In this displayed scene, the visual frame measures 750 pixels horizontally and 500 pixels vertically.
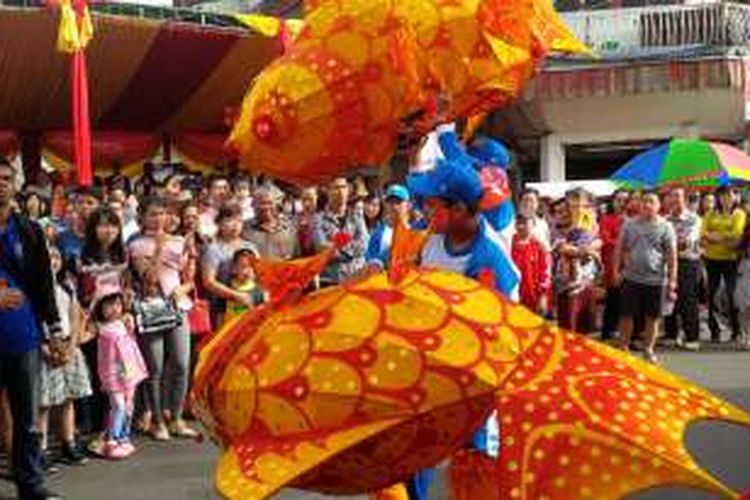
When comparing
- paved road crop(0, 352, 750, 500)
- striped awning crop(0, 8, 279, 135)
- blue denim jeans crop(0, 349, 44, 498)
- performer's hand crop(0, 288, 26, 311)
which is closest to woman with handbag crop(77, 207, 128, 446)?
paved road crop(0, 352, 750, 500)

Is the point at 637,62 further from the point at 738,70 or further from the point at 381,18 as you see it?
the point at 381,18

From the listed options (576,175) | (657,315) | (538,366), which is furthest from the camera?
(576,175)

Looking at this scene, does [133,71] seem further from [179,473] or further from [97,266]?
[179,473]

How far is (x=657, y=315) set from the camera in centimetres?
991

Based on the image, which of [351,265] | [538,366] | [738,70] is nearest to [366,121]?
[538,366]


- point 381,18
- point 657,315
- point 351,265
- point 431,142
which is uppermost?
point 381,18

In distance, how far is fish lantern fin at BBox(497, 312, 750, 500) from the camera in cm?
289

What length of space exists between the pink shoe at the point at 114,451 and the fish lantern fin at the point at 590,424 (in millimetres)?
4306

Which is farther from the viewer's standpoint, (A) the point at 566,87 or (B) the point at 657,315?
(A) the point at 566,87

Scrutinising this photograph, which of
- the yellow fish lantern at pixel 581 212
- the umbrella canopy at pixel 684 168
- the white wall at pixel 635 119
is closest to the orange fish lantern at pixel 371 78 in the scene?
the yellow fish lantern at pixel 581 212

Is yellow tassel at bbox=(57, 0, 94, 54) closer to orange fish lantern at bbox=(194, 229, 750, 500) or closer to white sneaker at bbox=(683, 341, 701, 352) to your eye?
white sneaker at bbox=(683, 341, 701, 352)

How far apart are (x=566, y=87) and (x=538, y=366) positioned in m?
18.5

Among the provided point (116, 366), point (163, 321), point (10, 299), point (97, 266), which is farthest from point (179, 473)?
point (10, 299)

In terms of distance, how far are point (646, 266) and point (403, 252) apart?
7037mm
